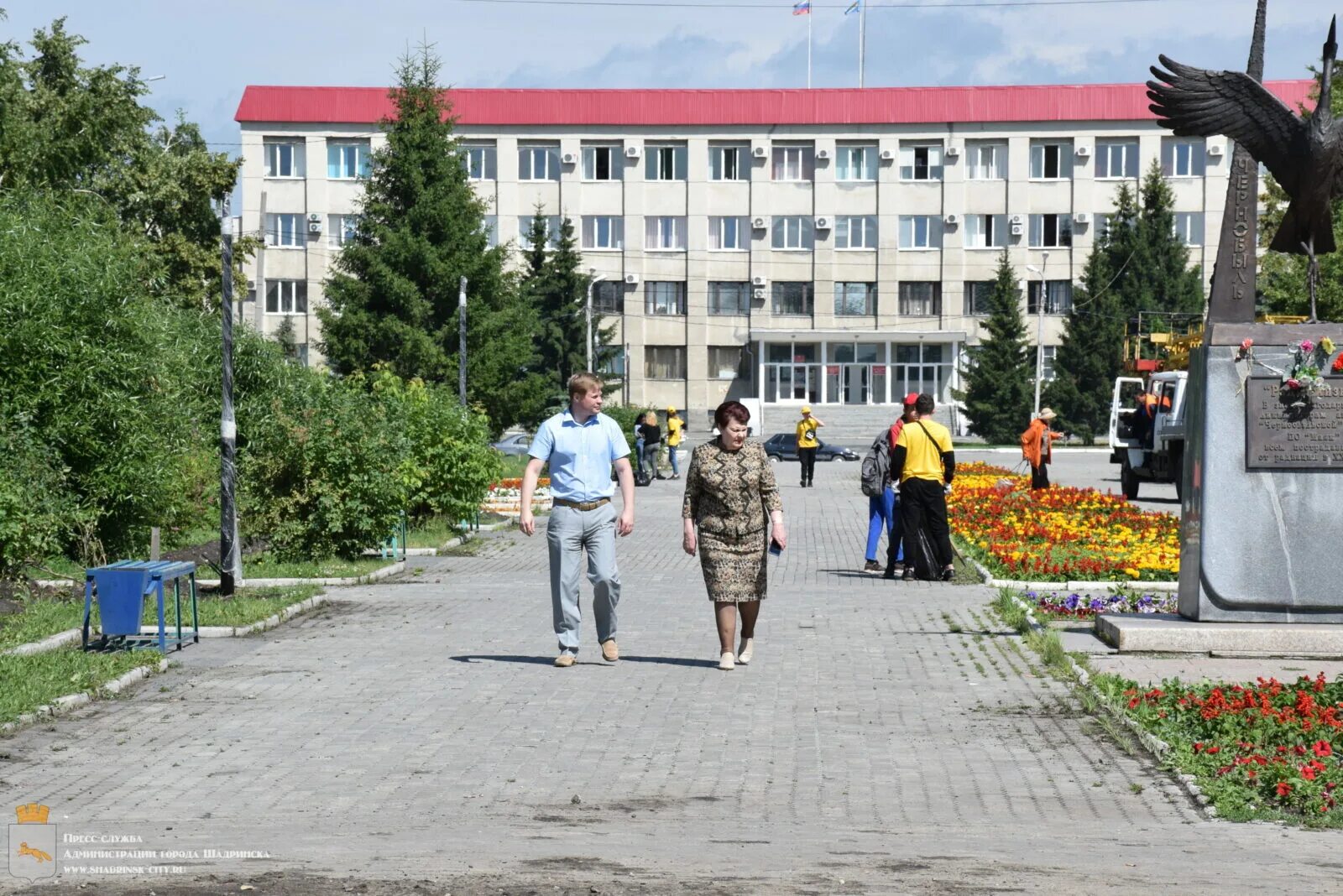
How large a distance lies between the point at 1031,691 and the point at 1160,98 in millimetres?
4530

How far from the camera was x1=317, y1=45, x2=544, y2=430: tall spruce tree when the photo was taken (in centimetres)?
4541

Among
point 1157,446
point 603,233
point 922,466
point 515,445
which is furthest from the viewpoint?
point 603,233

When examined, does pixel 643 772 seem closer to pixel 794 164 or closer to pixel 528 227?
pixel 528 227

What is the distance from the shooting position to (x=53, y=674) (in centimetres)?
1076

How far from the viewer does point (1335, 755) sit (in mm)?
8438

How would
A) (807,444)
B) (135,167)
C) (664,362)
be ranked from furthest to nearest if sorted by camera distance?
(664,362), (135,167), (807,444)

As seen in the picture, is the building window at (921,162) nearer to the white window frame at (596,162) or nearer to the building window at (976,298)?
the building window at (976,298)

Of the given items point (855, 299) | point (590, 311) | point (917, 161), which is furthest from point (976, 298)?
point (590, 311)

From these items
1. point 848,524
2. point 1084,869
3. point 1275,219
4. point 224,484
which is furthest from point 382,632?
point 1275,219

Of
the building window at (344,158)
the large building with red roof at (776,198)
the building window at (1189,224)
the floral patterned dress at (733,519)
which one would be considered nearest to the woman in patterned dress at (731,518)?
the floral patterned dress at (733,519)

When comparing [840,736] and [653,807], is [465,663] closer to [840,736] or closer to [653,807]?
[840,736]

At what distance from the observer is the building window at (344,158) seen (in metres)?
82.3

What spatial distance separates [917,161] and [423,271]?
42.2 m

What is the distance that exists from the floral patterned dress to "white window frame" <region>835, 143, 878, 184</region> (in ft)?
239
